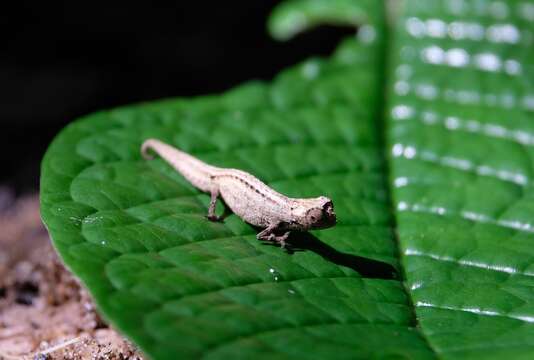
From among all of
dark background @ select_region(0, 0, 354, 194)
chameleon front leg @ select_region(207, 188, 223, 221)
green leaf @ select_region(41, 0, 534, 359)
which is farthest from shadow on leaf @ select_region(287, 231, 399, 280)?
dark background @ select_region(0, 0, 354, 194)

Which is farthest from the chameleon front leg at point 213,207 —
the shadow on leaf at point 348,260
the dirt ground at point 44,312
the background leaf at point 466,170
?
the background leaf at point 466,170

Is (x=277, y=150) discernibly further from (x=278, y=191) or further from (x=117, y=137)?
(x=117, y=137)

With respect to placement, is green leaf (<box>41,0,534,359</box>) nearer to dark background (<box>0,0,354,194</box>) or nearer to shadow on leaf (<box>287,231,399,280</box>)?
shadow on leaf (<box>287,231,399,280</box>)

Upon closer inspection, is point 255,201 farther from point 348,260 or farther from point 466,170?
point 466,170

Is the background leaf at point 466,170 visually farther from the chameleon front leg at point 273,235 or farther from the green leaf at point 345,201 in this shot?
the chameleon front leg at point 273,235

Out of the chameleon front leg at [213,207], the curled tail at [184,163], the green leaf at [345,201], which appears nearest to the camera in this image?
the green leaf at [345,201]

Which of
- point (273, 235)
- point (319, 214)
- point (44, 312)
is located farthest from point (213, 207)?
point (44, 312)

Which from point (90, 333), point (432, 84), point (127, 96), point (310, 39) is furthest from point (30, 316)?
point (310, 39)
